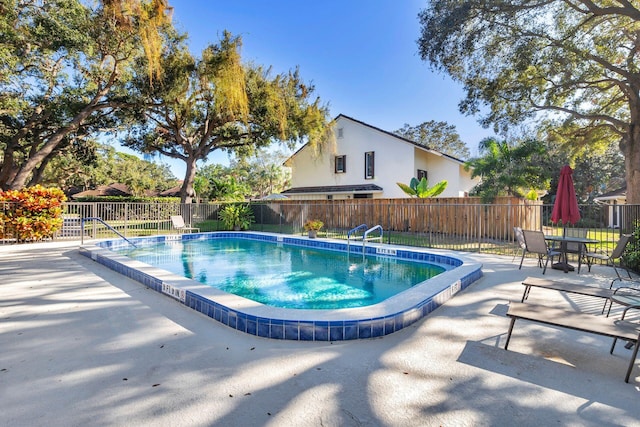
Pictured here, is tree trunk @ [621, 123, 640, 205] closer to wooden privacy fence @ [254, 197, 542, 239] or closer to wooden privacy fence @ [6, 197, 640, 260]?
wooden privacy fence @ [6, 197, 640, 260]

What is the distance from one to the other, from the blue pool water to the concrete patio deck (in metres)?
2.09

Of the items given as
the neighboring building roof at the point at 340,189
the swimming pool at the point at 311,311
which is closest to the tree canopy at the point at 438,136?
the neighboring building roof at the point at 340,189

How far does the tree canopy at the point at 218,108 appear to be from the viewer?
51.4 ft

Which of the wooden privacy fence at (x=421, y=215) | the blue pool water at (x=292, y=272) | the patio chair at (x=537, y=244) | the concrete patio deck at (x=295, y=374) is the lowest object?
the blue pool water at (x=292, y=272)

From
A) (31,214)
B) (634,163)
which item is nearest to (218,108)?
(31,214)

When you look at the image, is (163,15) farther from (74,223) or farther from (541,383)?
(541,383)

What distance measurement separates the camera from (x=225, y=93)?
1577 cm

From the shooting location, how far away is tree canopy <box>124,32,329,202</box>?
15672mm

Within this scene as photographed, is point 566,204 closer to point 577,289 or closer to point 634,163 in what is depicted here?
point 577,289

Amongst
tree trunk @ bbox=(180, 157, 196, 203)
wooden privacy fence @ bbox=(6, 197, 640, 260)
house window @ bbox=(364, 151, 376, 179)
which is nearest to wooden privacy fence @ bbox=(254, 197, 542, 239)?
wooden privacy fence @ bbox=(6, 197, 640, 260)

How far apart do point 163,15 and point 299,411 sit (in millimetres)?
16289

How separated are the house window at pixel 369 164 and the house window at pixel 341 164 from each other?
1.67 m

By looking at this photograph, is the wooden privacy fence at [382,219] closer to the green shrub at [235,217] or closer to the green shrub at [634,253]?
the green shrub at [235,217]

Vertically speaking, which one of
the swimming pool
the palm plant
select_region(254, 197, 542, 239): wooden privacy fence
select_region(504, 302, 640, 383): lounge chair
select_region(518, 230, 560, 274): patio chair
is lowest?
the swimming pool
